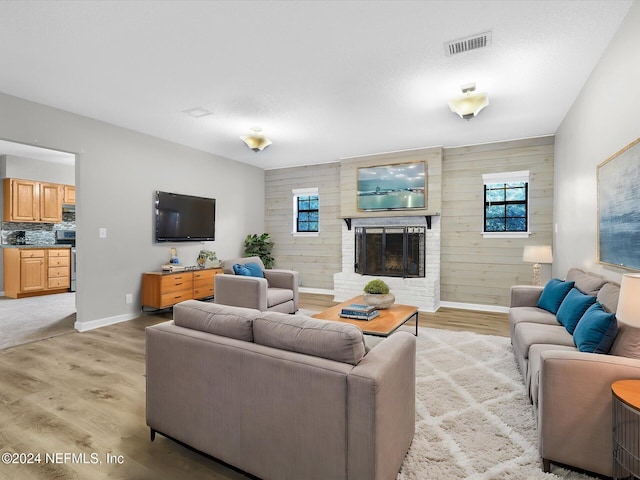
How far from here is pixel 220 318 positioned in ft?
6.13

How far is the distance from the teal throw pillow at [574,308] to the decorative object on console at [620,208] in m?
0.32

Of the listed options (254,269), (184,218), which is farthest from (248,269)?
(184,218)

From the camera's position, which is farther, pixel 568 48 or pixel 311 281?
pixel 311 281

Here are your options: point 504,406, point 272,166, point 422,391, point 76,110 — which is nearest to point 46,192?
point 76,110

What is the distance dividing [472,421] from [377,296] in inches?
62.6

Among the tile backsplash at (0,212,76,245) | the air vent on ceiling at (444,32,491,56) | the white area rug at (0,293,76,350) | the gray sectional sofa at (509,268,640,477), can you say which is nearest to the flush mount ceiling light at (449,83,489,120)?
the air vent on ceiling at (444,32,491,56)

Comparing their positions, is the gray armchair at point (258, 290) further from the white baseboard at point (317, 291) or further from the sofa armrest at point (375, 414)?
the sofa armrest at point (375, 414)

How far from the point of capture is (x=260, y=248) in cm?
736

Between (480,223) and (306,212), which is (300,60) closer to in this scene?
(480,223)

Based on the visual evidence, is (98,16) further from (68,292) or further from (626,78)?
(68,292)

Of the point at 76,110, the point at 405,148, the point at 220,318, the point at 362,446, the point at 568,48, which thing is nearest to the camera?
the point at 362,446

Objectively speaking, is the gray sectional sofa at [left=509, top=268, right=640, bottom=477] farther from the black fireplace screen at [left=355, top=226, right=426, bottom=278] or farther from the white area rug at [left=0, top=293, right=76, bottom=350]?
the white area rug at [left=0, top=293, right=76, bottom=350]

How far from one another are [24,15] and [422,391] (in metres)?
A: 3.93

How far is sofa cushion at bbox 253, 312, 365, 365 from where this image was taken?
1510 millimetres
